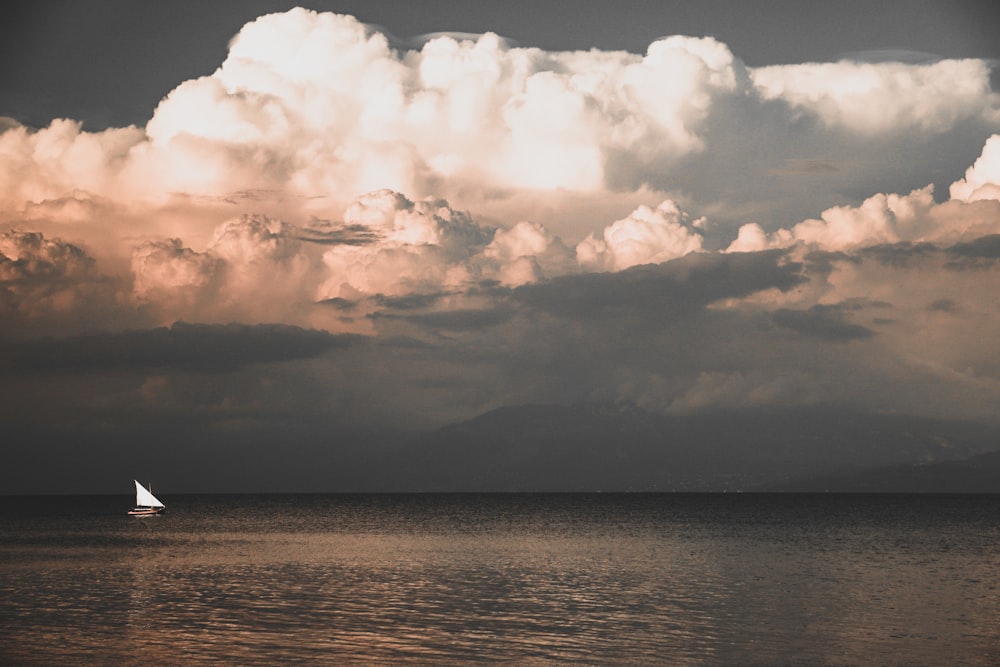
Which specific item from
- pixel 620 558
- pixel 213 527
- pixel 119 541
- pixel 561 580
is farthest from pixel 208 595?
pixel 213 527

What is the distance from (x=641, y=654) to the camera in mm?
53688

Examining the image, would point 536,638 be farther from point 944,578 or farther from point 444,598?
point 944,578

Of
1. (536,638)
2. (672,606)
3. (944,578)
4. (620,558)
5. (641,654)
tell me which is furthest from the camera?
(620,558)

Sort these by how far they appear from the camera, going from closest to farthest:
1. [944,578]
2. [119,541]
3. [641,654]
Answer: [641,654], [944,578], [119,541]

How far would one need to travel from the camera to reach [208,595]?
77062 millimetres

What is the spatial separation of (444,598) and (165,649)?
2612 centimetres

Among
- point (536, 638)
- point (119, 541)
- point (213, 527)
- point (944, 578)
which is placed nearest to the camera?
point (536, 638)

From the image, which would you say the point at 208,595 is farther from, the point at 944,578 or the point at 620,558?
the point at 944,578

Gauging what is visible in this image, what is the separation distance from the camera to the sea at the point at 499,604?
177 feet

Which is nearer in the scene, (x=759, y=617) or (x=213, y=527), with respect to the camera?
(x=759, y=617)

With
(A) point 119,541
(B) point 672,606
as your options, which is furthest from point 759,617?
(A) point 119,541

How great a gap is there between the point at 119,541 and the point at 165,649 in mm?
99208

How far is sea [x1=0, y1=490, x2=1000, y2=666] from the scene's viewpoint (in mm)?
54094

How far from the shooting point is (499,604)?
73.0 m
